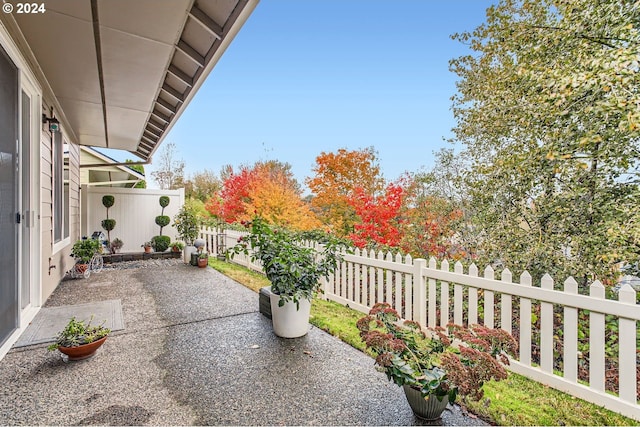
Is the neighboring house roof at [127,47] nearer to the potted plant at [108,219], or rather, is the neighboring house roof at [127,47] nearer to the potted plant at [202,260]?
the potted plant at [202,260]

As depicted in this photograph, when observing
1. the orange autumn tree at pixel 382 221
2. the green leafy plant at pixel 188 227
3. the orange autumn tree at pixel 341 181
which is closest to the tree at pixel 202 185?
the green leafy plant at pixel 188 227

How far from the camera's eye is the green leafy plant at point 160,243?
8.55 metres

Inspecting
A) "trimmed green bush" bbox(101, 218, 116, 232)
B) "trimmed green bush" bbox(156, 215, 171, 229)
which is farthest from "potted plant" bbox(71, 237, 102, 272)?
"trimmed green bush" bbox(156, 215, 171, 229)

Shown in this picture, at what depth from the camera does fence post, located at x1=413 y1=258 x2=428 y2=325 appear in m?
3.26

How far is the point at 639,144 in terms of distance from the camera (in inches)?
118

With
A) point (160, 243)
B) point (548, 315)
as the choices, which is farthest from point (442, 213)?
point (160, 243)

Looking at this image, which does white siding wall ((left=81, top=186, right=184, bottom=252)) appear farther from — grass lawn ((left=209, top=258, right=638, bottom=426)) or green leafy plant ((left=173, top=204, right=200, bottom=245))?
grass lawn ((left=209, top=258, right=638, bottom=426))

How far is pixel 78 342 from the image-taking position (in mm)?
2521

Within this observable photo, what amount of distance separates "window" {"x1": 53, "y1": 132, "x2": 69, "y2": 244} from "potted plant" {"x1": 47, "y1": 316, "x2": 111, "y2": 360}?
3122 millimetres

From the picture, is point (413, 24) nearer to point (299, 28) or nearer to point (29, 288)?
point (299, 28)

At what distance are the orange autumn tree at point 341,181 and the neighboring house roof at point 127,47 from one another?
4.04 metres

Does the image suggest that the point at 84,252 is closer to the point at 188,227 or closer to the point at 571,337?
the point at 188,227

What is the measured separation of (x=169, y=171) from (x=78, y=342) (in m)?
17.0

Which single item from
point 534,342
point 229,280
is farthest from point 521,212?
point 229,280
